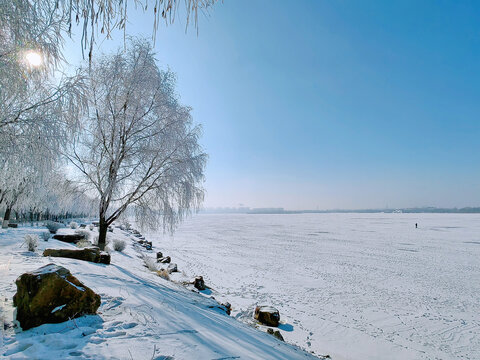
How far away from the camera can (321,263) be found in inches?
665

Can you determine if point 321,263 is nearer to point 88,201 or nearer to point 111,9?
point 88,201

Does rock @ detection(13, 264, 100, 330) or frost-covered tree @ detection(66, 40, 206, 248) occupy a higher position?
frost-covered tree @ detection(66, 40, 206, 248)

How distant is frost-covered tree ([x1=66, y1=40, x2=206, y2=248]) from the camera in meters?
8.67

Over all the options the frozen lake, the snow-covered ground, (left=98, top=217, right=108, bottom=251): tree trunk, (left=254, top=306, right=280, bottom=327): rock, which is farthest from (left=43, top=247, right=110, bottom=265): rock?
(left=254, top=306, right=280, bottom=327): rock

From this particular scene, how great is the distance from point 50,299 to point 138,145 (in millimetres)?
7034

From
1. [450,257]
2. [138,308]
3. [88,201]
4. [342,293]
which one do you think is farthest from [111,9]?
[450,257]

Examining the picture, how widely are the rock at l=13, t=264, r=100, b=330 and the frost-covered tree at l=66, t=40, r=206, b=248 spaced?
19.4 feet

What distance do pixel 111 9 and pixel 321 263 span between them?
703 inches

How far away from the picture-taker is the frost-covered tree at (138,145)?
8.67m

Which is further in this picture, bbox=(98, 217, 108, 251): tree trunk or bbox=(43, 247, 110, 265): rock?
bbox=(98, 217, 108, 251): tree trunk

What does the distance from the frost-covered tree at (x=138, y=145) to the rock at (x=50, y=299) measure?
5.91m

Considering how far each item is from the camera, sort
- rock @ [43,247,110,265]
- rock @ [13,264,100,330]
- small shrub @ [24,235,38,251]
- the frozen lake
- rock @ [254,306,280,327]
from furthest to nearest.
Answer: small shrub @ [24,235,38,251] < rock @ [254,306,280,327] < the frozen lake < rock @ [43,247,110,265] < rock @ [13,264,100,330]

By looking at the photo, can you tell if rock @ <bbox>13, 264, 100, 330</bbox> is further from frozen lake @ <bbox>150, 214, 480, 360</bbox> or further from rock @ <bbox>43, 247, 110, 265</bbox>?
frozen lake @ <bbox>150, 214, 480, 360</bbox>

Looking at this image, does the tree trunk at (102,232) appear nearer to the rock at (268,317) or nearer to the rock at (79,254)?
the rock at (79,254)
